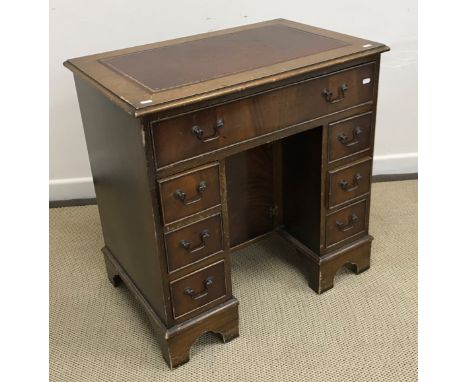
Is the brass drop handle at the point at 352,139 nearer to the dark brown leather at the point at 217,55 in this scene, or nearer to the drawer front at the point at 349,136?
the drawer front at the point at 349,136

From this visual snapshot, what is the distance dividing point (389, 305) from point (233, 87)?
0.96 m

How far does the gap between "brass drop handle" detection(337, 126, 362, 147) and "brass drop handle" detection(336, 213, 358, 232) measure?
27 centimetres

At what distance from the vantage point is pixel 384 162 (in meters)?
2.52

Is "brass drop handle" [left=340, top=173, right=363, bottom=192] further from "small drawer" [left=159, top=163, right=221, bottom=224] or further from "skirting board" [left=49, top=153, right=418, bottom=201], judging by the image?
"skirting board" [left=49, top=153, right=418, bottom=201]

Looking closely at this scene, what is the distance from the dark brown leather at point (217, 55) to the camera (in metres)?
1.41

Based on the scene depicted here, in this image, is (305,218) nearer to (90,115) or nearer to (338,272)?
(338,272)

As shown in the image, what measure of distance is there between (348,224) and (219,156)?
0.64m

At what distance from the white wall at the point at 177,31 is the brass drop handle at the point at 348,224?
0.78 meters

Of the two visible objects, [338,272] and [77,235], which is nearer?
[338,272]

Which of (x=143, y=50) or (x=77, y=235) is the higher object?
(x=143, y=50)

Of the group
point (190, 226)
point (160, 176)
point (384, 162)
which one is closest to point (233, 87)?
point (160, 176)

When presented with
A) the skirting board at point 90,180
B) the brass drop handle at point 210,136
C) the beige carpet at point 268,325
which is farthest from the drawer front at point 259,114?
the skirting board at point 90,180

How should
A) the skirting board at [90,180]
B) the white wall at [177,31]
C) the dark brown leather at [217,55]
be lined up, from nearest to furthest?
the dark brown leather at [217,55]
the white wall at [177,31]
the skirting board at [90,180]

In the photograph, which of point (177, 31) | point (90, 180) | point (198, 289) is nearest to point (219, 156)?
point (198, 289)
